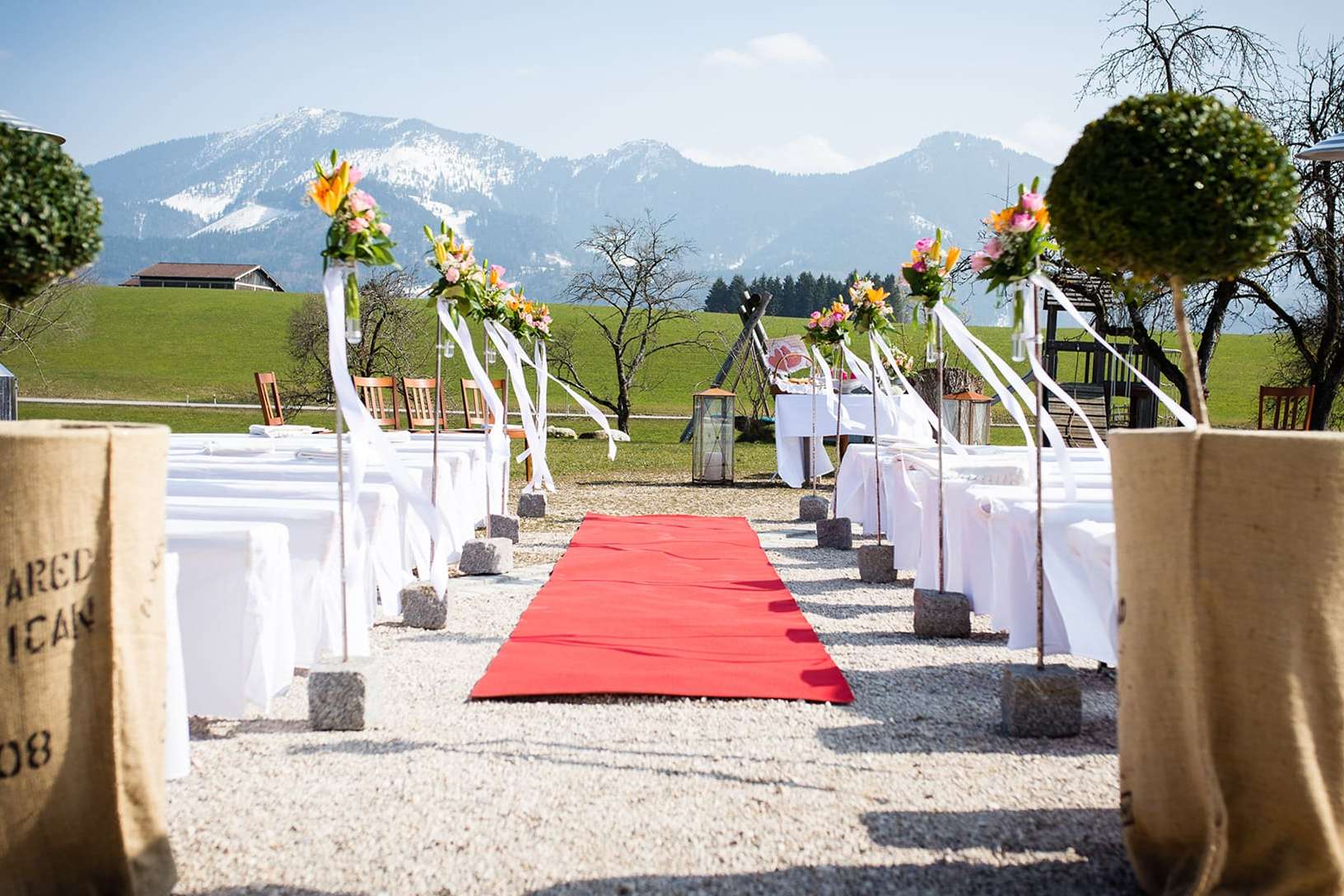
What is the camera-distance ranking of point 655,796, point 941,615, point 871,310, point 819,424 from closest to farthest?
point 655,796 → point 941,615 → point 871,310 → point 819,424

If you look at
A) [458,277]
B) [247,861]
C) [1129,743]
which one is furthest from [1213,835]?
[458,277]

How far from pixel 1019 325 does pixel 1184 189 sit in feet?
5.37

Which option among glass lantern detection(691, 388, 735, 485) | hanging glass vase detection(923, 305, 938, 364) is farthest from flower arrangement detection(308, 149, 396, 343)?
glass lantern detection(691, 388, 735, 485)

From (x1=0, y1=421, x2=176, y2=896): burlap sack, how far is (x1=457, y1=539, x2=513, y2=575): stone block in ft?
17.7

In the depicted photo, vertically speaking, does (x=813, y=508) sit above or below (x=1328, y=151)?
below

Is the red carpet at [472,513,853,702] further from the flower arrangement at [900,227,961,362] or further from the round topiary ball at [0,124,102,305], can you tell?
the round topiary ball at [0,124,102,305]

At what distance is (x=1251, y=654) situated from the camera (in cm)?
250

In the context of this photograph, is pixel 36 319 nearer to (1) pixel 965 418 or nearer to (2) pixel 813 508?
(1) pixel 965 418

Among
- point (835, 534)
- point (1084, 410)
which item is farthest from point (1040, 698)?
point (1084, 410)

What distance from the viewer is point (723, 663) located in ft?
17.6

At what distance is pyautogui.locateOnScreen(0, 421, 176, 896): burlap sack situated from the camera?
236 cm

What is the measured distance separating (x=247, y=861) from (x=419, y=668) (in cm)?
231

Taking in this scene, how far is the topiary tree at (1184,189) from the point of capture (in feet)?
9.02

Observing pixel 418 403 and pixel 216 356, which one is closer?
pixel 418 403
